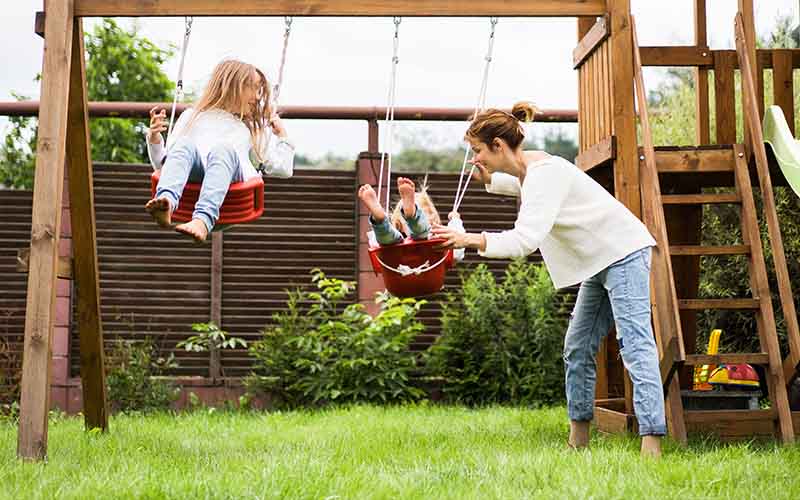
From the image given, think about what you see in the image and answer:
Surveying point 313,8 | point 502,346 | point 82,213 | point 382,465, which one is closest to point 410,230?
point 313,8

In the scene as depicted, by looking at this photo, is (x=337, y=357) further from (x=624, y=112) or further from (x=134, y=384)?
(x=624, y=112)

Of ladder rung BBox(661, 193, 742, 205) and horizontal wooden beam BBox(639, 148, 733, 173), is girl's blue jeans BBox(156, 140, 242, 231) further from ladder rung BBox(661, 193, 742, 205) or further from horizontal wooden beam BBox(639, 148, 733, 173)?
horizontal wooden beam BBox(639, 148, 733, 173)

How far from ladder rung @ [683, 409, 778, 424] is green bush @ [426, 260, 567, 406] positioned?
8.63 ft

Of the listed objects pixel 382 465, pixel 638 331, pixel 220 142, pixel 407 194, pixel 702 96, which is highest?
pixel 702 96

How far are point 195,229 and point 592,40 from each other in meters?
2.69

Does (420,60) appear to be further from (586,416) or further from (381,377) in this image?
(586,416)

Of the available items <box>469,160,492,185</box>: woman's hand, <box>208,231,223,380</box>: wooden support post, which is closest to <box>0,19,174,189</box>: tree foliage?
<box>208,231,223,380</box>: wooden support post

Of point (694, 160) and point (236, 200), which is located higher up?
point (694, 160)

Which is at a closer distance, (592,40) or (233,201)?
(233,201)

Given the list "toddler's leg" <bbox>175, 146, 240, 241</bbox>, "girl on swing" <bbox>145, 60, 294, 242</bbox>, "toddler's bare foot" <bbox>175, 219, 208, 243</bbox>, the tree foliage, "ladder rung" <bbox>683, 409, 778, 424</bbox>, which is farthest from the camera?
the tree foliage

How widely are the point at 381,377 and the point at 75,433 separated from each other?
2.75 m

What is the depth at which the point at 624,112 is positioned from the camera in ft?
18.7

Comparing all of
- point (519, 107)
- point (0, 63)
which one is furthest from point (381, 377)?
point (0, 63)

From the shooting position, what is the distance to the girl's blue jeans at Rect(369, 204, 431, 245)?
5.42 metres
